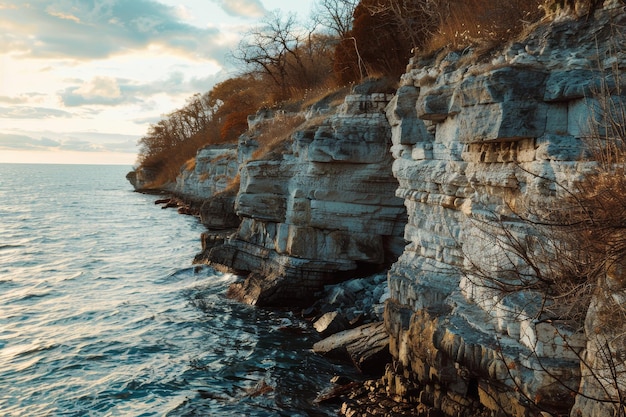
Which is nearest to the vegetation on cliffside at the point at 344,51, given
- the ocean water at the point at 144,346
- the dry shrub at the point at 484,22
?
the dry shrub at the point at 484,22

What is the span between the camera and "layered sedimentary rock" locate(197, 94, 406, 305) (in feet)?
52.2

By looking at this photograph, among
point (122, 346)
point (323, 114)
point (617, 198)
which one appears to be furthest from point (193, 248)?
point (617, 198)

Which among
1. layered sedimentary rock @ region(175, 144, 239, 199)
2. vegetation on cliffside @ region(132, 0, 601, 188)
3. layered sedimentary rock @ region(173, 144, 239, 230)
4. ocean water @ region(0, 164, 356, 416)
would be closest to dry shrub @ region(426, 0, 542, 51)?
vegetation on cliffside @ region(132, 0, 601, 188)

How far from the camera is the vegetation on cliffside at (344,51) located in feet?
34.3

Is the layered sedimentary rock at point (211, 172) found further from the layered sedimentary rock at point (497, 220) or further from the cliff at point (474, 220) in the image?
the layered sedimentary rock at point (497, 220)

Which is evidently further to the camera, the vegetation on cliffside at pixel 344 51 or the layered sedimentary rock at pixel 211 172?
the layered sedimentary rock at pixel 211 172

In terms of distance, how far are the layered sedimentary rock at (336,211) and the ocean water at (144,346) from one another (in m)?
1.56

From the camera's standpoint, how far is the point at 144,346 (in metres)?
13.3

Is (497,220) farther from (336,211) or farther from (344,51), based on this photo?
(344,51)

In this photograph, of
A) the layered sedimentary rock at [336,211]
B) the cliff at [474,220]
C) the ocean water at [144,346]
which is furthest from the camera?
the layered sedimentary rock at [336,211]

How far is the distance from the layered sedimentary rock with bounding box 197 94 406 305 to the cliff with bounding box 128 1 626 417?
0.15 ft

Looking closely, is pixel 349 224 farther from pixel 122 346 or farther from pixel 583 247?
pixel 583 247

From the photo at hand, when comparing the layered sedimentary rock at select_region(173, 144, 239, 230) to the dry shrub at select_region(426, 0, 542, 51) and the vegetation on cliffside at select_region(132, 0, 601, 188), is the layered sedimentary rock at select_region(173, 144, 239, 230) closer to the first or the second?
the vegetation on cliffside at select_region(132, 0, 601, 188)

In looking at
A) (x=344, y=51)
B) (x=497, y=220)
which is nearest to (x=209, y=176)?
(x=344, y=51)
